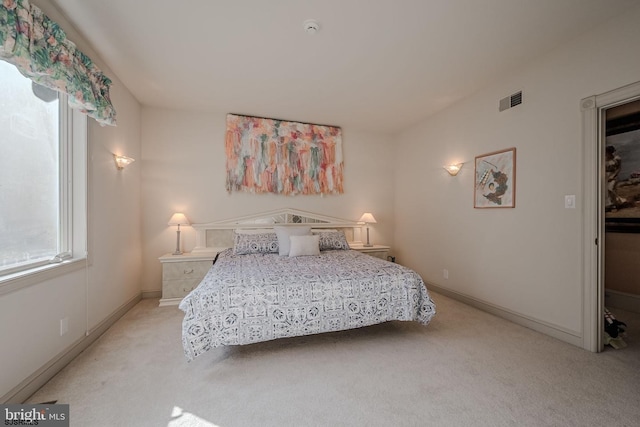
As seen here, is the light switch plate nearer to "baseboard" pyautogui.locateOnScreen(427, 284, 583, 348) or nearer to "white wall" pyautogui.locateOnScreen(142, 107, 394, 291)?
"baseboard" pyautogui.locateOnScreen(427, 284, 583, 348)

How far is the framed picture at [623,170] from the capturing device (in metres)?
3.27

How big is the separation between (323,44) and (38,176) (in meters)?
2.50

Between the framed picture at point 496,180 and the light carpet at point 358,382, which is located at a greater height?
the framed picture at point 496,180

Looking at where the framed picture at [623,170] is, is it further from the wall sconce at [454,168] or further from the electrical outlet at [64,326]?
the electrical outlet at [64,326]

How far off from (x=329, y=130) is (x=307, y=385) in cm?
377

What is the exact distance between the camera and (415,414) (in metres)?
1.53

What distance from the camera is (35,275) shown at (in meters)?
1.76

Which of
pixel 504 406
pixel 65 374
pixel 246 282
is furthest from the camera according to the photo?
pixel 246 282

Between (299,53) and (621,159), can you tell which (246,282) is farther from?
(621,159)

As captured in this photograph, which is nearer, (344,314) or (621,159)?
(344,314)

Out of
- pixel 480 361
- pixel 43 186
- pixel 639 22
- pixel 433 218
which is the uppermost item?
pixel 639 22

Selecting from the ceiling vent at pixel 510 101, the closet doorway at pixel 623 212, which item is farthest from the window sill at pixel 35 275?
the closet doorway at pixel 623 212

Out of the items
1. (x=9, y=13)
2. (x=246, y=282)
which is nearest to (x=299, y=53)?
(x=9, y=13)

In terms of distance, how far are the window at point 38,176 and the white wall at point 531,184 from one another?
4177mm
